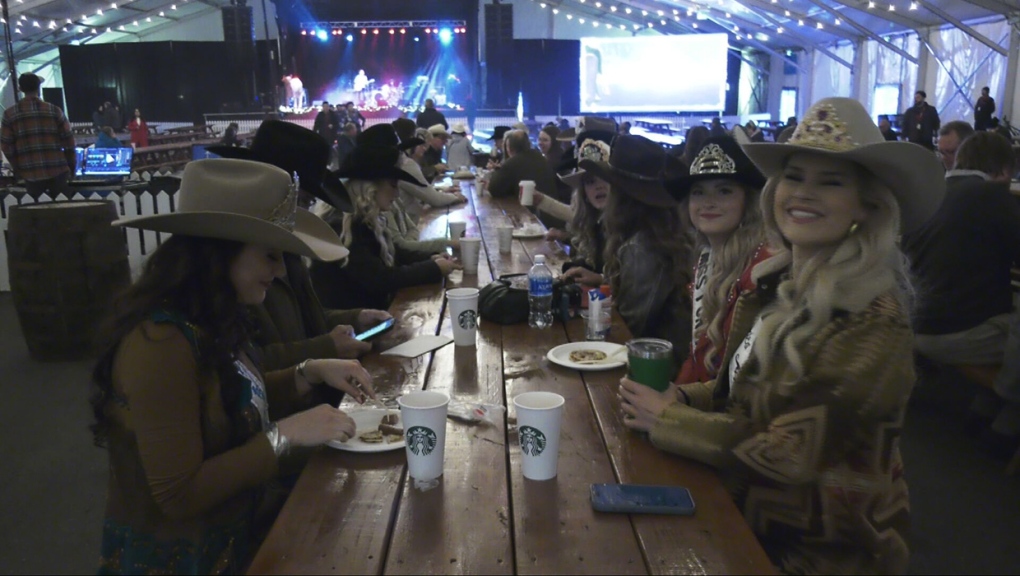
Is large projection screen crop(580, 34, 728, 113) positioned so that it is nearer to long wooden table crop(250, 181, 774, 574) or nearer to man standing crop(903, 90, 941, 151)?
man standing crop(903, 90, 941, 151)

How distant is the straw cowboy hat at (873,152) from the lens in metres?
1.47

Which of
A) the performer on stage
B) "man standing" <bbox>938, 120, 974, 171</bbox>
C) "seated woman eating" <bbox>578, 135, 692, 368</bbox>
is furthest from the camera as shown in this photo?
the performer on stage

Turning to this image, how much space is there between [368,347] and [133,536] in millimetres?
992

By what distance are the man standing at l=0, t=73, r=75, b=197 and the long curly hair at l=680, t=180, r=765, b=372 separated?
21.3 ft

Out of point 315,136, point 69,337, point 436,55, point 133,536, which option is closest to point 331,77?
point 436,55

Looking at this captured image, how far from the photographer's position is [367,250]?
3.42 meters

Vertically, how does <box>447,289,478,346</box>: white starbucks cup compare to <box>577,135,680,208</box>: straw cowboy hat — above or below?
below

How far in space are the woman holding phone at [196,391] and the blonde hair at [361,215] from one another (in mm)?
1711

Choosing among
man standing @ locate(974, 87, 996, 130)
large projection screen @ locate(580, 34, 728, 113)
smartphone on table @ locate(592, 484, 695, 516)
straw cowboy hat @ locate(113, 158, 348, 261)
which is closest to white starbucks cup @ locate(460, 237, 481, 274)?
straw cowboy hat @ locate(113, 158, 348, 261)

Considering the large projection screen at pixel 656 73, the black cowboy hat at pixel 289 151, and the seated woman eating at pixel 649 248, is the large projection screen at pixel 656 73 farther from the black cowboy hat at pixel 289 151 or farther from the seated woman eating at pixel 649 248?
the black cowboy hat at pixel 289 151

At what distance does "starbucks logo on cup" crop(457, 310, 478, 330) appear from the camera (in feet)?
7.85

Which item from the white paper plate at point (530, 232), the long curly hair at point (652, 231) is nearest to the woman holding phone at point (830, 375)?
the long curly hair at point (652, 231)

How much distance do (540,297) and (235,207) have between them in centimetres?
127

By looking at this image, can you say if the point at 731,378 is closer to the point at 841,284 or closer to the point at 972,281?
the point at 841,284
